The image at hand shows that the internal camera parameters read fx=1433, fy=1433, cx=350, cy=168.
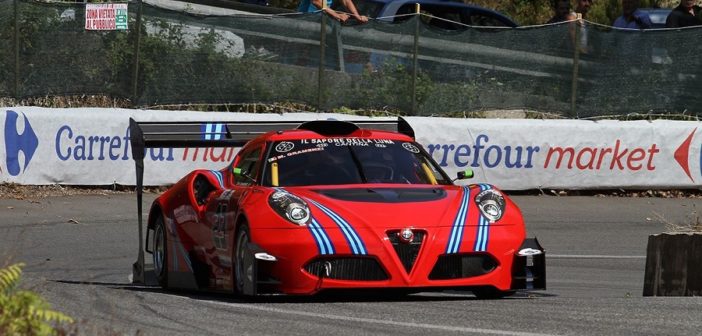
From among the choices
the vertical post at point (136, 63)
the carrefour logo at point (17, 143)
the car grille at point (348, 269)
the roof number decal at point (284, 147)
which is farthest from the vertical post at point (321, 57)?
the car grille at point (348, 269)

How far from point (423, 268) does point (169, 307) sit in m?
1.63

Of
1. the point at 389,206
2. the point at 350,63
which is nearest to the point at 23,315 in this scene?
the point at 389,206

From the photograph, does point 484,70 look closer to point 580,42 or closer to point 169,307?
point 580,42

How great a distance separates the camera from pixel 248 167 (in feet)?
34.8

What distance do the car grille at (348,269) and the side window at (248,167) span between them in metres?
1.45

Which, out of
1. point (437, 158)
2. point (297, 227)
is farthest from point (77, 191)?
point (297, 227)

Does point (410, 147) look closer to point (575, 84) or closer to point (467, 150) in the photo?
point (467, 150)

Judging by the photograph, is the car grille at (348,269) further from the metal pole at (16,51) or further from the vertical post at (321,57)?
the metal pole at (16,51)

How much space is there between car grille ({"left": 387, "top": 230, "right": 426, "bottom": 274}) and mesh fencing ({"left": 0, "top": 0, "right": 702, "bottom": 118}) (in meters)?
9.84

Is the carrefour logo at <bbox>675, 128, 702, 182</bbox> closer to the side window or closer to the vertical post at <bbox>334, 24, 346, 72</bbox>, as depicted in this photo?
the vertical post at <bbox>334, 24, 346, 72</bbox>

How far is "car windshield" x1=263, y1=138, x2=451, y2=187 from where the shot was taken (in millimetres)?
10055

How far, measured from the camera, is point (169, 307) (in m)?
8.34

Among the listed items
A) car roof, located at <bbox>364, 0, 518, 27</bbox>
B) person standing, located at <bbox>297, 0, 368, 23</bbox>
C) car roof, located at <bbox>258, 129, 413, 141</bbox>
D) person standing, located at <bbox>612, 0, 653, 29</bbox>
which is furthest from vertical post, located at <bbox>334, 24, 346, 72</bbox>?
car roof, located at <bbox>258, 129, 413, 141</bbox>

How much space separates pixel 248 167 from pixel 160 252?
1.22 metres
